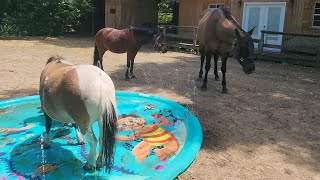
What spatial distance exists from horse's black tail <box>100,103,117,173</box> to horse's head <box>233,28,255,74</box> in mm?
3972

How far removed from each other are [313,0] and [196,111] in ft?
33.7

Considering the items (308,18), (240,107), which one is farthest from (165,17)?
(240,107)

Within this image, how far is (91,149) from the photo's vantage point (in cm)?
346

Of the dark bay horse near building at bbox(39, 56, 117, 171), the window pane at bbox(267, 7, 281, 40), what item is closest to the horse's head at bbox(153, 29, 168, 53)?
the dark bay horse near building at bbox(39, 56, 117, 171)

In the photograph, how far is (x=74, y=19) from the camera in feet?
72.3

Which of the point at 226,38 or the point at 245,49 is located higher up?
the point at 226,38

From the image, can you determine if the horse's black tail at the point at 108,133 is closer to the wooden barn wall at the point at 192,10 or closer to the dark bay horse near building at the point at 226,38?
the dark bay horse near building at the point at 226,38

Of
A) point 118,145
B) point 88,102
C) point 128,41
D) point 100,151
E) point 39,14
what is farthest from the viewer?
point 39,14

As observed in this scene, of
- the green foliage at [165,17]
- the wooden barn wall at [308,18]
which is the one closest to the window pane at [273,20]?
the wooden barn wall at [308,18]

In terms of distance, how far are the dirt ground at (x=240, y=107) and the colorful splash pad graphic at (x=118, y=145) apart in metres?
0.31

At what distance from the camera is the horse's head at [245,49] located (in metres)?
6.32

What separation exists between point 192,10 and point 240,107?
41.7ft

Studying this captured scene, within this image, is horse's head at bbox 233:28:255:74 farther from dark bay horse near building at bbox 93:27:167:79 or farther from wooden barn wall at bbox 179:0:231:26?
wooden barn wall at bbox 179:0:231:26

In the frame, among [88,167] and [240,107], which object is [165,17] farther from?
[88,167]
